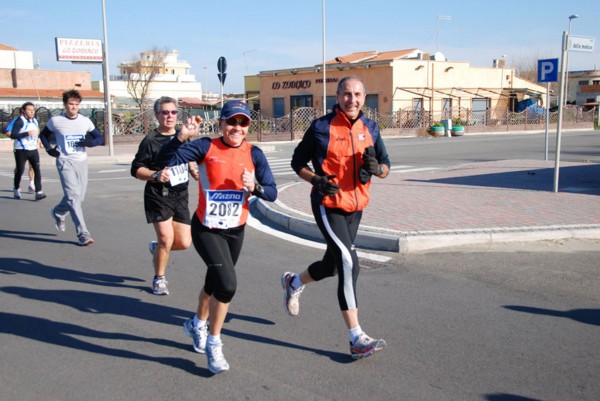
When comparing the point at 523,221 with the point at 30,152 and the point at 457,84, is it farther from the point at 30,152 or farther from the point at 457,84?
the point at 457,84

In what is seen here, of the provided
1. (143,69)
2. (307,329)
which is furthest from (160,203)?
(143,69)

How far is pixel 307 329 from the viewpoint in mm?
4836

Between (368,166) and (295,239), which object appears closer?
(368,166)

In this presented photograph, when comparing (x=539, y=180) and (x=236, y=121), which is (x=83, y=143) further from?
(x=539, y=180)

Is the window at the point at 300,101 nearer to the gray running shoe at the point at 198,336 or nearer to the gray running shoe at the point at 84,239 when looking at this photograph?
the gray running shoe at the point at 84,239

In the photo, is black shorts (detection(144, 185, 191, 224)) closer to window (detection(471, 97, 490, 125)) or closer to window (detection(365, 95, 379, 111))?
window (detection(365, 95, 379, 111))

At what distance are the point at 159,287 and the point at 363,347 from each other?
2.39 meters

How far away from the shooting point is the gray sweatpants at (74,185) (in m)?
7.91

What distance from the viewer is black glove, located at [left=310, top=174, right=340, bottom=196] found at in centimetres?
420

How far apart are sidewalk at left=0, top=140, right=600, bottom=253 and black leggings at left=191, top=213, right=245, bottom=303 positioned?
11.5 ft

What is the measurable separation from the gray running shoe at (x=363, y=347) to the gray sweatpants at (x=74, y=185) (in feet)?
16.1

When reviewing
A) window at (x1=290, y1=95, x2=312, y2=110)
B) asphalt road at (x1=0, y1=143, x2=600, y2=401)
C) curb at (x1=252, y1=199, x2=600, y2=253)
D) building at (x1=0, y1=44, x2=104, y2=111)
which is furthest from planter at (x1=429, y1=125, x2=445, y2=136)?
asphalt road at (x1=0, y1=143, x2=600, y2=401)

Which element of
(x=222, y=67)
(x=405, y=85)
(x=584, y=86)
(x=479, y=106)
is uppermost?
(x=584, y=86)

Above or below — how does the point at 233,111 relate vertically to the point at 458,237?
above
